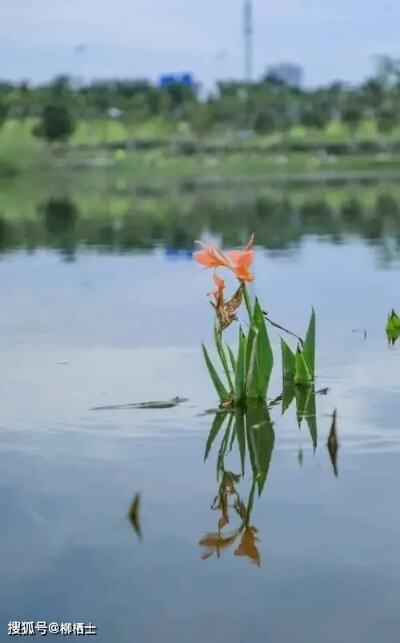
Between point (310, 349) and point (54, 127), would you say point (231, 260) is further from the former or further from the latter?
point (54, 127)

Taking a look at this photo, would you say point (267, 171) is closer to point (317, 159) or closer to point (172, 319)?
point (317, 159)

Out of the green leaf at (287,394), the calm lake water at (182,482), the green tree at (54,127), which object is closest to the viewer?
the calm lake water at (182,482)

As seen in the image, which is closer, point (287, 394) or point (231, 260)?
point (231, 260)

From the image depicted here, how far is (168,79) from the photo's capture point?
101500mm

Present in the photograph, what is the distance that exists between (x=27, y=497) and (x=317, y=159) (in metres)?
74.0

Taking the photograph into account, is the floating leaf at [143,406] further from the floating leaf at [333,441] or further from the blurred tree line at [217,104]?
the blurred tree line at [217,104]

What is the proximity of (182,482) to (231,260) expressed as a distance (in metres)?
1.34

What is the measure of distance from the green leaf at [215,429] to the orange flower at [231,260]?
0.60m

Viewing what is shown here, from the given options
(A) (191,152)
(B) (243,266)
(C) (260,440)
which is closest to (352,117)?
(A) (191,152)

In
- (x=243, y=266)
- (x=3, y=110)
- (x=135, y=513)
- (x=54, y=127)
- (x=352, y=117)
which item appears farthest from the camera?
(x=352, y=117)

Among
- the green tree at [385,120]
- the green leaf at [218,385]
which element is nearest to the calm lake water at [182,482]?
the green leaf at [218,385]

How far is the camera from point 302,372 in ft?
23.3

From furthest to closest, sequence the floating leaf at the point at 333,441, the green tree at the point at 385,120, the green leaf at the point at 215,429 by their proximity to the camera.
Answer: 1. the green tree at the point at 385,120
2. the green leaf at the point at 215,429
3. the floating leaf at the point at 333,441

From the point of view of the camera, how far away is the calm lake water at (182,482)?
3969 mm
